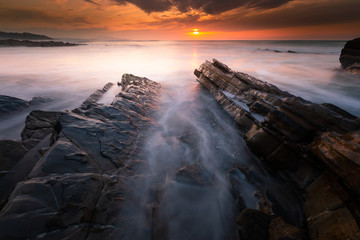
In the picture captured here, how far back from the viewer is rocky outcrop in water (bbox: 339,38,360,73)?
58.7 feet

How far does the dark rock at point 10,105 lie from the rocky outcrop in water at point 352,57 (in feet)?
92.4

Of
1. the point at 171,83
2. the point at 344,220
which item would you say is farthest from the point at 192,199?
the point at 171,83

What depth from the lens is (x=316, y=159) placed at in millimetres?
3371

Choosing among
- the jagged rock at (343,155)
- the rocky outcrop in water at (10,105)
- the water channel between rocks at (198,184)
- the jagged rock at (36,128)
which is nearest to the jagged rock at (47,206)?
the water channel between rocks at (198,184)

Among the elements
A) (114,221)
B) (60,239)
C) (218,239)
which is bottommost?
(218,239)

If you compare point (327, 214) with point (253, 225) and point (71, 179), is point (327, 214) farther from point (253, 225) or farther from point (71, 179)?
point (71, 179)

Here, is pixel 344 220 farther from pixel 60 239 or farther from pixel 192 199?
pixel 60 239

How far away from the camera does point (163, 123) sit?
6.85 meters

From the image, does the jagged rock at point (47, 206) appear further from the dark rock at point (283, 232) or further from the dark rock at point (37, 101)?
the dark rock at point (37, 101)

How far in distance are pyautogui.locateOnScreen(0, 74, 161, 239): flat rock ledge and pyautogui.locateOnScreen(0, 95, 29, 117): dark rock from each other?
9.86 ft

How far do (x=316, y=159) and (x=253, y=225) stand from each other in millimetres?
1976

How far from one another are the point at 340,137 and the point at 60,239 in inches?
193

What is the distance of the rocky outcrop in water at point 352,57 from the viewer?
705 inches

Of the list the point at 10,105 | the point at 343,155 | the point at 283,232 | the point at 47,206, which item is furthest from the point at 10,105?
the point at 343,155
